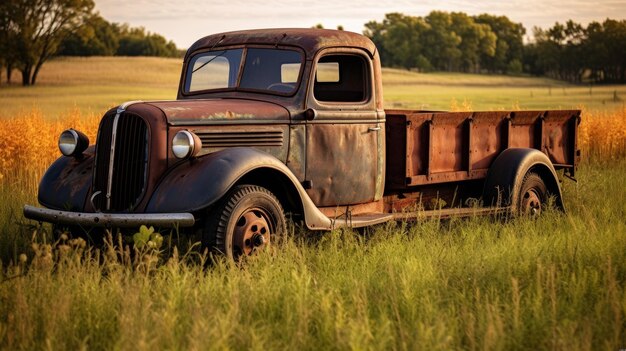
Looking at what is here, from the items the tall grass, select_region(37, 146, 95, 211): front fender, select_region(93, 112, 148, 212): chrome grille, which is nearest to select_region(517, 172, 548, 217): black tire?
the tall grass

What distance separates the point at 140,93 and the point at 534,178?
38555 millimetres

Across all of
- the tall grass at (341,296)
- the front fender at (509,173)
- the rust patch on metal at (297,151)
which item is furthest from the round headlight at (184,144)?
the front fender at (509,173)

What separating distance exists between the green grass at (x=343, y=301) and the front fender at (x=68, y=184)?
0.92 metres

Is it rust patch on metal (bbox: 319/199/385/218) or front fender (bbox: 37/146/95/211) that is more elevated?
front fender (bbox: 37/146/95/211)

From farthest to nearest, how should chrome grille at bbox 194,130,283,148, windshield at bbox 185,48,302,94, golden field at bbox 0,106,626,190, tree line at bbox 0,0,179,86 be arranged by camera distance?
tree line at bbox 0,0,179,86 → golden field at bbox 0,106,626,190 → windshield at bbox 185,48,302,94 → chrome grille at bbox 194,130,283,148

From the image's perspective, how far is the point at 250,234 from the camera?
19.9 ft

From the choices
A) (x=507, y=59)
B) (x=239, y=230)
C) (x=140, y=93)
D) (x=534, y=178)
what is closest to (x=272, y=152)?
(x=239, y=230)

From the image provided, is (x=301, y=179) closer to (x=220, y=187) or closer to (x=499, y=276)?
(x=220, y=187)

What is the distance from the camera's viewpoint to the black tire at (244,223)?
586 centimetres

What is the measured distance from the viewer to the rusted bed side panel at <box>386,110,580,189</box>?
7.52 metres

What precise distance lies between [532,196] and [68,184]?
181 inches

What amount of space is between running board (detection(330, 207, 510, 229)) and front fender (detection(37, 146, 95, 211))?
1.98m

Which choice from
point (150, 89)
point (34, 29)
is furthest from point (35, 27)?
point (150, 89)

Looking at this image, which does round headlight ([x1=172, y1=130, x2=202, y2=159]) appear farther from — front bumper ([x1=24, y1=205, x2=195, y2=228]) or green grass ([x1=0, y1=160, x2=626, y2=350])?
green grass ([x1=0, y1=160, x2=626, y2=350])
